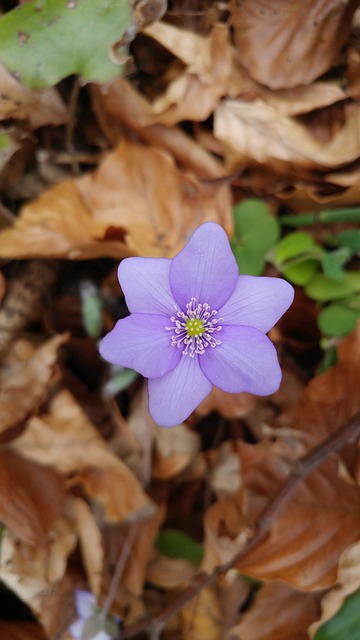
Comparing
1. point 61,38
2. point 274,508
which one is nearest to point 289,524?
point 274,508

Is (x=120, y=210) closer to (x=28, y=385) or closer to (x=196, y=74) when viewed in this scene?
(x=196, y=74)

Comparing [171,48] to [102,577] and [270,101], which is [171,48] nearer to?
[270,101]

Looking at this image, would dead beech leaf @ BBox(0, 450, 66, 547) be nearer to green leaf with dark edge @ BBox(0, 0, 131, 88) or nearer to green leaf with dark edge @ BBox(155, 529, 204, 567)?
green leaf with dark edge @ BBox(155, 529, 204, 567)

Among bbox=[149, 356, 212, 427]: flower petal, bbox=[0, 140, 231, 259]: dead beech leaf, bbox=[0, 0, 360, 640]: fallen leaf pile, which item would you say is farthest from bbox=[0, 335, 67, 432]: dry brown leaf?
bbox=[149, 356, 212, 427]: flower petal

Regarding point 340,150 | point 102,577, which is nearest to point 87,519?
point 102,577

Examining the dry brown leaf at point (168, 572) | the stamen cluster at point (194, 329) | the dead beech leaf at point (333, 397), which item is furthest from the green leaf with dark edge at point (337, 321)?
the dry brown leaf at point (168, 572)

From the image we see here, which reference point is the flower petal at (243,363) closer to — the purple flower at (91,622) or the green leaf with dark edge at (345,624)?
the green leaf with dark edge at (345,624)

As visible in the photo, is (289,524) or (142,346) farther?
(289,524)
